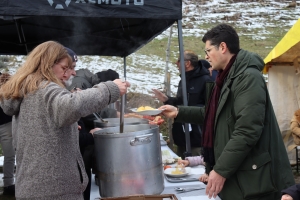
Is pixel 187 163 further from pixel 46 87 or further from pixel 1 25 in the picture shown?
pixel 1 25

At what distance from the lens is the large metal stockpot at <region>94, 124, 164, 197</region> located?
6.06 feet

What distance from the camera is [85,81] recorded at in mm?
3311

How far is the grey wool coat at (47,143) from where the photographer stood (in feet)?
5.41

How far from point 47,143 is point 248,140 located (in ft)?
3.35

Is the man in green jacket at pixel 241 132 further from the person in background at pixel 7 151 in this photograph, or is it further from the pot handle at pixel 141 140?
the person in background at pixel 7 151

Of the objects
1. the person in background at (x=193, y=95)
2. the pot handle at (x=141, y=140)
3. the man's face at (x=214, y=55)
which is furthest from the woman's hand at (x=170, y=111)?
the person in background at (x=193, y=95)

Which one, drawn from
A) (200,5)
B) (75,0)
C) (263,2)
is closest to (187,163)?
(75,0)

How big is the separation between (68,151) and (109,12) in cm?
187

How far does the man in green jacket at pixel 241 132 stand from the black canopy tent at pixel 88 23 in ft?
4.36

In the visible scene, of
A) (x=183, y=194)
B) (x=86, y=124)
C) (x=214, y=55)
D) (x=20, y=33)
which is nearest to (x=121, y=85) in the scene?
(x=214, y=55)

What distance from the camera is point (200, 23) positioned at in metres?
22.6

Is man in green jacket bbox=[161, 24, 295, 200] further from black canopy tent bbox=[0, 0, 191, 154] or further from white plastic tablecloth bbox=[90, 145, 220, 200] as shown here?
black canopy tent bbox=[0, 0, 191, 154]

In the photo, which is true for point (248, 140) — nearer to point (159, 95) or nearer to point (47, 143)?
point (47, 143)

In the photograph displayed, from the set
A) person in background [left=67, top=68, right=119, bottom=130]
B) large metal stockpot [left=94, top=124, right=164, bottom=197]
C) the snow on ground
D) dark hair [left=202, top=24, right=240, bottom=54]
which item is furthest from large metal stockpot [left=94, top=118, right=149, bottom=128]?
the snow on ground
